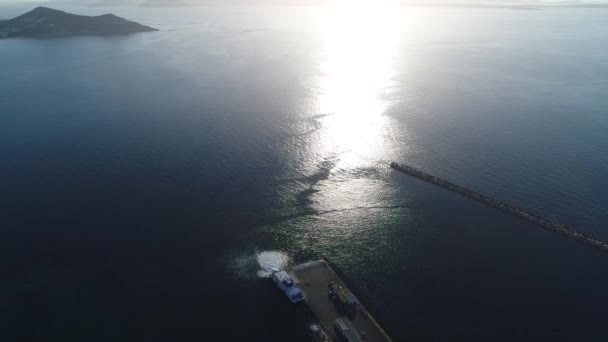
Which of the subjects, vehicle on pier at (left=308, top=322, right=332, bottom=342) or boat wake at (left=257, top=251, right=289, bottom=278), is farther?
boat wake at (left=257, top=251, right=289, bottom=278)

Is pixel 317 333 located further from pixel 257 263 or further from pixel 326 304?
pixel 257 263

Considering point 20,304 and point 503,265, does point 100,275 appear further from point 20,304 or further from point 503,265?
point 503,265

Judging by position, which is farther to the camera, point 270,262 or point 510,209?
point 510,209

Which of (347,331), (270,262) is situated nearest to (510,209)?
(347,331)

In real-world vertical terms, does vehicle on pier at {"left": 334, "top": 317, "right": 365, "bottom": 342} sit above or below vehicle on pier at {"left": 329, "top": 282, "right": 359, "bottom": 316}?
below

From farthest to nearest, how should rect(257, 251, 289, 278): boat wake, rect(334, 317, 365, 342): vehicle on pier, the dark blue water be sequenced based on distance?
rect(257, 251, 289, 278): boat wake → the dark blue water → rect(334, 317, 365, 342): vehicle on pier

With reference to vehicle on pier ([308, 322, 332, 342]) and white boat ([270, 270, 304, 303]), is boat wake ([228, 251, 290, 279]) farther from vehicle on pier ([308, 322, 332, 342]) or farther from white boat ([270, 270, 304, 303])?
vehicle on pier ([308, 322, 332, 342])

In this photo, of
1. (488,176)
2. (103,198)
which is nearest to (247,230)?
(103,198)

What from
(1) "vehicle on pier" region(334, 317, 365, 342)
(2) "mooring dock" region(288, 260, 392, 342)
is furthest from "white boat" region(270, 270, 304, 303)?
(1) "vehicle on pier" region(334, 317, 365, 342)
